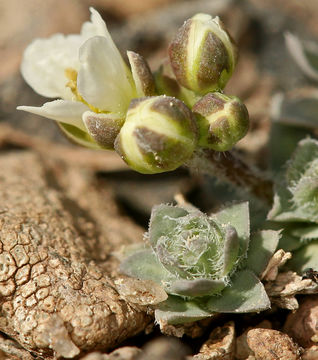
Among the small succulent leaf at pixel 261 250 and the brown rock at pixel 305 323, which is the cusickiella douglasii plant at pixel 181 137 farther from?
the brown rock at pixel 305 323

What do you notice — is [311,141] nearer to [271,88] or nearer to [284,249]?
[284,249]

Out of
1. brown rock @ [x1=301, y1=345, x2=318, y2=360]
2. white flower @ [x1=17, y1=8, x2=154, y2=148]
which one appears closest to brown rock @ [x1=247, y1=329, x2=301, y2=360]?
brown rock @ [x1=301, y1=345, x2=318, y2=360]

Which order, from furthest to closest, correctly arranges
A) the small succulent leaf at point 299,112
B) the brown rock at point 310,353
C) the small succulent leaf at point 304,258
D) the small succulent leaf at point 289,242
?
the small succulent leaf at point 299,112
the small succulent leaf at point 289,242
the small succulent leaf at point 304,258
the brown rock at point 310,353

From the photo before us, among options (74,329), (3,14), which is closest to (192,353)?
(74,329)

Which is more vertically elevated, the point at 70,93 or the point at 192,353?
the point at 70,93

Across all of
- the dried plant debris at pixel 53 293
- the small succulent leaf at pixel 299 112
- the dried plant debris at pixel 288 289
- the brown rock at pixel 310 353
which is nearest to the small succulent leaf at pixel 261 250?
the dried plant debris at pixel 288 289

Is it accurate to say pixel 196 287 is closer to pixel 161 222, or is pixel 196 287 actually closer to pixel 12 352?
pixel 161 222
